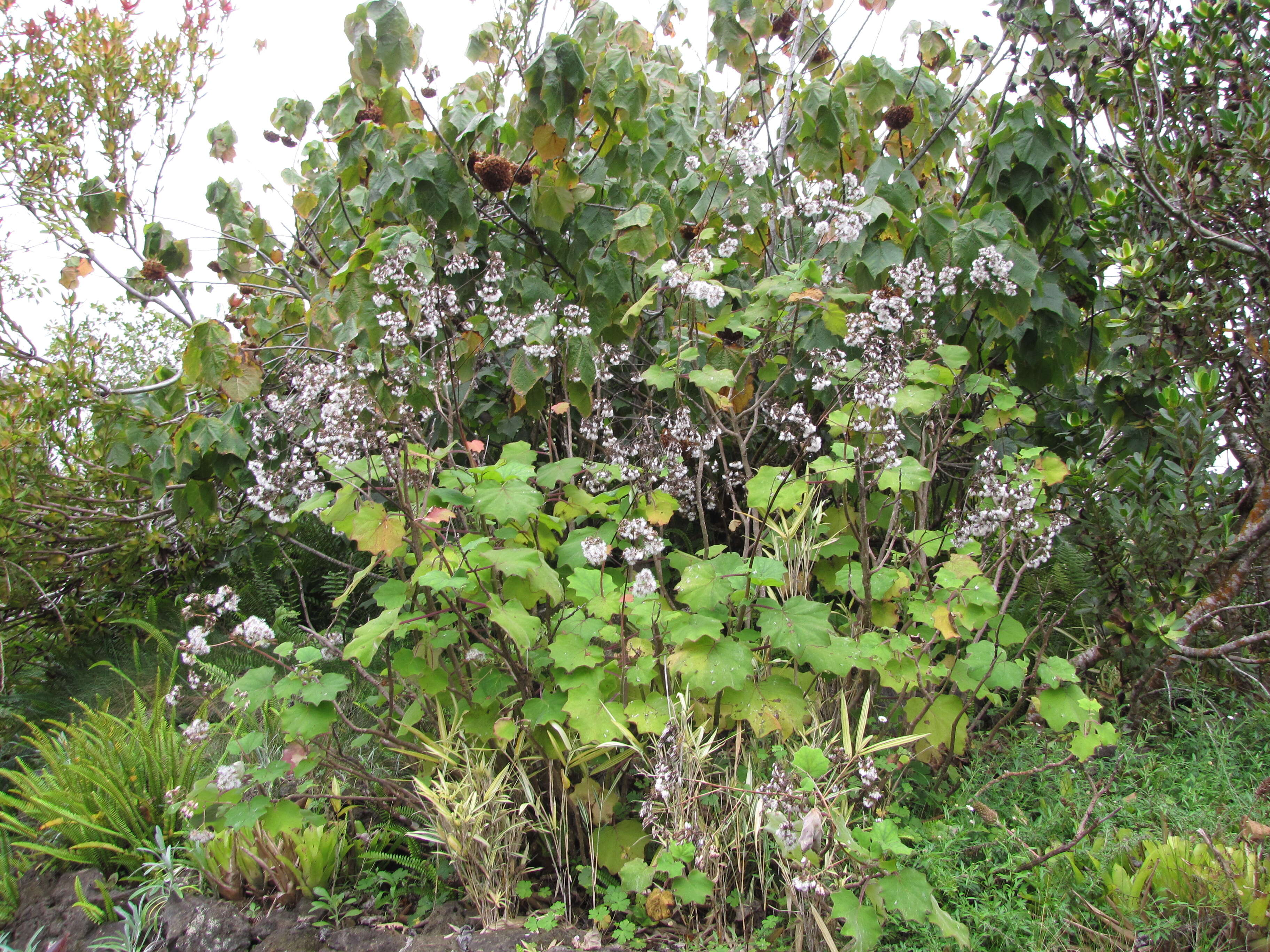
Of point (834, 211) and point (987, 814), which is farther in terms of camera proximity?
point (834, 211)

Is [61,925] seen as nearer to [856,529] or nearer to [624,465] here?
[624,465]

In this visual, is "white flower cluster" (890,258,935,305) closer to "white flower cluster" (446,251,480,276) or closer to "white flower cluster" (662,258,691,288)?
"white flower cluster" (662,258,691,288)

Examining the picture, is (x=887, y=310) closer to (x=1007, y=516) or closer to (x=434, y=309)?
(x=1007, y=516)

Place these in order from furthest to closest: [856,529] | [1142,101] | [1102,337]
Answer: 1. [1102,337]
2. [856,529]
3. [1142,101]

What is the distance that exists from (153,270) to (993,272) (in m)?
3.52

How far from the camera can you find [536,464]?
3.35m

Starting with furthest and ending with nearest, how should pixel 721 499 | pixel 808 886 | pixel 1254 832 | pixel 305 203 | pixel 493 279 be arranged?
pixel 305 203 → pixel 721 499 → pixel 493 279 → pixel 1254 832 → pixel 808 886

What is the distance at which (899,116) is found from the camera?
2.88 m

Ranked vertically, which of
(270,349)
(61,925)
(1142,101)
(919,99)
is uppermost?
(919,99)

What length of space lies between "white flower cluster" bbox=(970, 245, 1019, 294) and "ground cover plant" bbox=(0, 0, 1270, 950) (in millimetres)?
40

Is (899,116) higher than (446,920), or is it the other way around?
(899,116)

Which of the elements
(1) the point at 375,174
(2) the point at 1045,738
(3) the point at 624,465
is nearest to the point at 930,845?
(2) the point at 1045,738

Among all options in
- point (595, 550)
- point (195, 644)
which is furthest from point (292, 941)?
point (595, 550)

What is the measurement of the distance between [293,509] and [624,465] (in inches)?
84.5
